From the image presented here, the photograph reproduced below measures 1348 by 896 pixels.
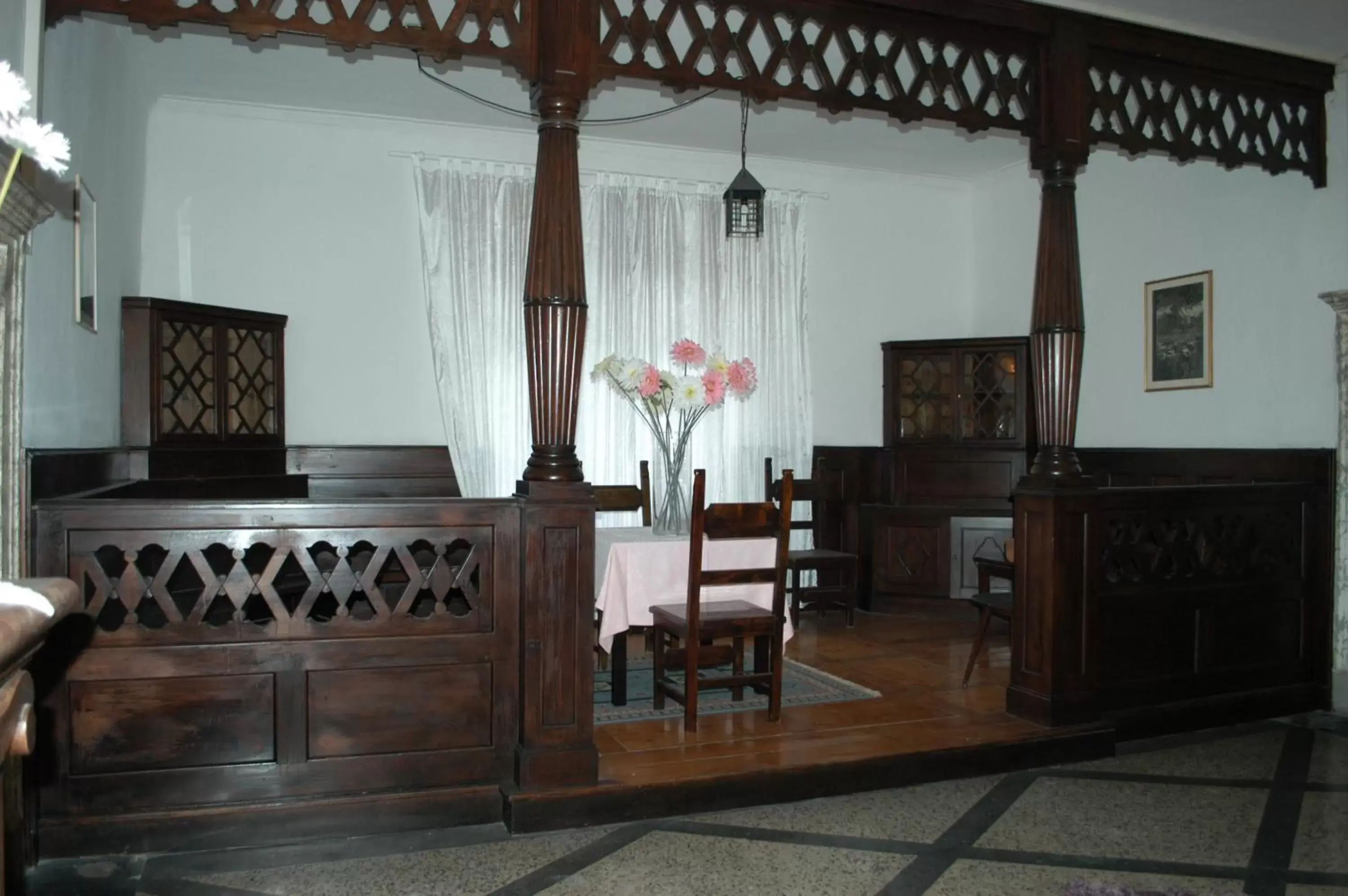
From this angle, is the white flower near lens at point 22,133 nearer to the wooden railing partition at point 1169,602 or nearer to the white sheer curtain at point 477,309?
the wooden railing partition at point 1169,602

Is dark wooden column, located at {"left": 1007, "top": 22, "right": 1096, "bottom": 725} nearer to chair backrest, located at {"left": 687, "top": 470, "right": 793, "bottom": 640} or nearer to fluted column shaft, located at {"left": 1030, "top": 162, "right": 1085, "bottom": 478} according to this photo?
fluted column shaft, located at {"left": 1030, "top": 162, "right": 1085, "bottom": 478}

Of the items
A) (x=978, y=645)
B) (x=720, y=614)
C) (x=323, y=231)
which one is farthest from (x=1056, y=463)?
(x=323, y=231)

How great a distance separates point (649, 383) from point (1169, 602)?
8.21ft

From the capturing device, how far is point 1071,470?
4.27 meters

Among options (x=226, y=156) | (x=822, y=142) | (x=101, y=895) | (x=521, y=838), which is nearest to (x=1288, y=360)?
(x=822, y=142)

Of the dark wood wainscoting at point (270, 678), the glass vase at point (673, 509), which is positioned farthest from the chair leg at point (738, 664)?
the dark wood wainscoting at point (270, 678)

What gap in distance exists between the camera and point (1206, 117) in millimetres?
4629

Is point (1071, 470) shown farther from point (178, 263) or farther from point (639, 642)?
point (178, 263)

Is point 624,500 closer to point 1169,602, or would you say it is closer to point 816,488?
point 816,488

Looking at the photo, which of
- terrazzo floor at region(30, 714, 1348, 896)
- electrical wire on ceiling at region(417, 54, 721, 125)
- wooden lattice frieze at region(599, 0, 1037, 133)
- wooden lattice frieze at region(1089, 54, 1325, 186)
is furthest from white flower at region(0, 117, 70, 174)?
electrical wire on ceiling at region(417, 54, 721, 125)

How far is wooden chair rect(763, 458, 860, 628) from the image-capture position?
6.56 m

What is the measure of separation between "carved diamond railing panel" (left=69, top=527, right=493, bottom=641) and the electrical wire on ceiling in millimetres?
3093

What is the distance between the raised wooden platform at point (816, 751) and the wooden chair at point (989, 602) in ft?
0.44

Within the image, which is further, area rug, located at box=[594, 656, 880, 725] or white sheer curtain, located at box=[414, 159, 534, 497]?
white sheer curtain, located at box=[414, 159, 534, 497]
